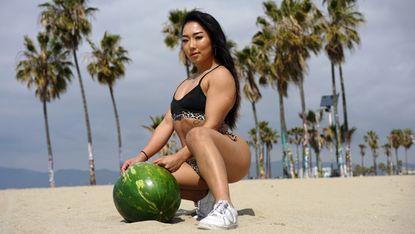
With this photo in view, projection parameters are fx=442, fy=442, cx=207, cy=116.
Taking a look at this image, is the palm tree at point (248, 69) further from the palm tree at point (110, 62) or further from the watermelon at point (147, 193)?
the watermelon at point (147, 193)

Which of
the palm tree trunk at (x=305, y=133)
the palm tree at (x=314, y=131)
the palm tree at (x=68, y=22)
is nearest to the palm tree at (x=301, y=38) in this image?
the palm tree trunk at (x=305, y=133)

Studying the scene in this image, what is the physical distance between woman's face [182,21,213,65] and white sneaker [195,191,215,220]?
4.46ft

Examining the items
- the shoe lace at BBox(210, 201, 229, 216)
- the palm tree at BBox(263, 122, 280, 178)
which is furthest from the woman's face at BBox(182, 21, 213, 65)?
the palm tree at BBox(263, 122, 280, 178)

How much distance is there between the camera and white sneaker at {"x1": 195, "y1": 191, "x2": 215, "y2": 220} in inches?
173

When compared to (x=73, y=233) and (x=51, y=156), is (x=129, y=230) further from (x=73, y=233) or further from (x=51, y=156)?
(x=51, y=156)

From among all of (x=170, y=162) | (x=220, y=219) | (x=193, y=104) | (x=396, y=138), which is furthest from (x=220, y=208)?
(x=396, y=138)

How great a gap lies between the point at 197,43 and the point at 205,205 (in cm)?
161

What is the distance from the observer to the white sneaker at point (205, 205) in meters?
4.39

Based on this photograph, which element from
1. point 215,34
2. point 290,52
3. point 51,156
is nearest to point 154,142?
point 215,34

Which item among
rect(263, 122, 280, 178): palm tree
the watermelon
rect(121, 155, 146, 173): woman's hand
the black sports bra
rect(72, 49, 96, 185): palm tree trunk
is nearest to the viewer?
the watermelon

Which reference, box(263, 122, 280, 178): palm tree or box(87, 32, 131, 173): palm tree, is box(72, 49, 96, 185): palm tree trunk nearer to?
box(87, 32, 131, 173): palm tree

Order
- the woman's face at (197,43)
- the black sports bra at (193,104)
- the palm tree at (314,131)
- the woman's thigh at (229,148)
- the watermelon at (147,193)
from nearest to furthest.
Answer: the woman's thigh at (229,148) < the watermelon at (147,193) < the black sports bra at (193,104) < the woman's face at (197,43) < the palm tree at (314,131)

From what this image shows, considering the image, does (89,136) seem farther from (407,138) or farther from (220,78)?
(407,138)

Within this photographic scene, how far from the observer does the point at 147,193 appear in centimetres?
Answer: 394
